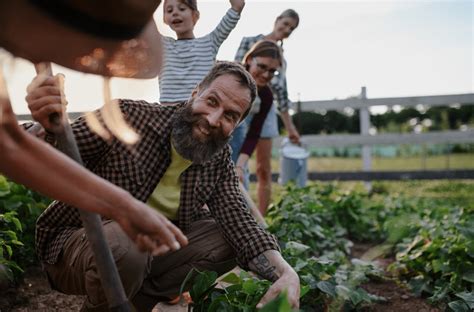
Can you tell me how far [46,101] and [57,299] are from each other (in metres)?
1.76

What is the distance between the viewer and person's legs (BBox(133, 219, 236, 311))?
2.47 m

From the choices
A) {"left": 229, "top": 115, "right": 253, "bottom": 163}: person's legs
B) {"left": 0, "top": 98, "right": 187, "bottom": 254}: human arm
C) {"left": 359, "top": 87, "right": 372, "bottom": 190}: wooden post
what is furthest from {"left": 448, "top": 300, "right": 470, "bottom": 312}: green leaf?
{"left": 359, "top": 87, "right": 372, "bottom": 190}: wooden post

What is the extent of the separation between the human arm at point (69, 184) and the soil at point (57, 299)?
1595mm

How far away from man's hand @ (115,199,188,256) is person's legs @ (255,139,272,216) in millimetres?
4179

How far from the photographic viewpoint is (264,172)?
18.6 ft

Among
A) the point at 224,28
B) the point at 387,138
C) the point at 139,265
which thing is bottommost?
the point at 387,138

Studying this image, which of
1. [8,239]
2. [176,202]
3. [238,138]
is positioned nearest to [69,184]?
[176,202]

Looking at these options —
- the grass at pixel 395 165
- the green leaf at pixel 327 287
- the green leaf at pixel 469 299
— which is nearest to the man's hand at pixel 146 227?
the green leaf at pixel 327 287

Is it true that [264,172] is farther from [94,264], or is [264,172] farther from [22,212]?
[94,264]

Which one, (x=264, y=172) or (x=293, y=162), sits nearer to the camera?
(x=264, y=172)

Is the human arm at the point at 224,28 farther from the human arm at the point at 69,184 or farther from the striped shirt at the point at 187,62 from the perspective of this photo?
the human arm at the point at 69,184

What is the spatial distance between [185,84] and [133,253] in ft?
5.50

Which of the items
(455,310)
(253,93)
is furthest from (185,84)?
(455,310)

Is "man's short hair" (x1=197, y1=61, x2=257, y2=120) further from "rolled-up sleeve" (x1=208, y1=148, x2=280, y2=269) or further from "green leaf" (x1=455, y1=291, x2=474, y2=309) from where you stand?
"green leaf" (x1=455, y1=291, x2=474, y2=309)
